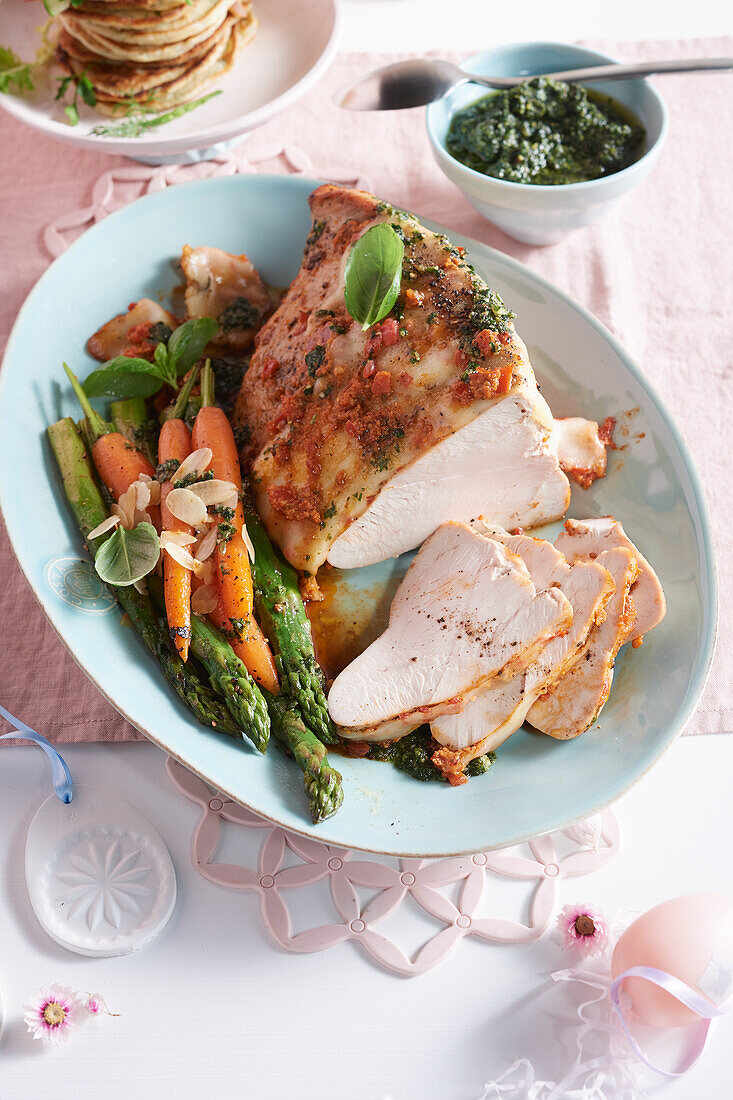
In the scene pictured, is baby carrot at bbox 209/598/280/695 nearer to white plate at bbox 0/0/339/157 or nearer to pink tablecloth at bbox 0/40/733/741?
pink tablecloth at bbox 0/40/733/741

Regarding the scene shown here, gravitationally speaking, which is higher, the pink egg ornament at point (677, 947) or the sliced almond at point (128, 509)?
the sliced almond at point (128, 509)

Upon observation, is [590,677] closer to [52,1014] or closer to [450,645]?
[450,645]

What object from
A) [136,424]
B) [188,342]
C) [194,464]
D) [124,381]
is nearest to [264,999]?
[194,464]

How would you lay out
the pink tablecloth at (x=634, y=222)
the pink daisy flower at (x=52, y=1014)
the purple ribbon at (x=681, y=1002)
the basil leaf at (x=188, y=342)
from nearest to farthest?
the purple ribbon at (x=681, y=1002) < the pink daisy flower at (x=52, y=1014) < the basil leaf at (x=188, y=342) < the pink tablecloth at (x=634, y=222)

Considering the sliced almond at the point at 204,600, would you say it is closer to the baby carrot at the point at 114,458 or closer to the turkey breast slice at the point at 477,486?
the baby carrot at the point at 114,458

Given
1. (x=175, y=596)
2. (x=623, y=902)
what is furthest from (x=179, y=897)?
(x=623, y=902)

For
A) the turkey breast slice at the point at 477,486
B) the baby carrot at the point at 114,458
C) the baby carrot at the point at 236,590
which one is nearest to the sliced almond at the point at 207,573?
the baby carrot at the point at 236,590
